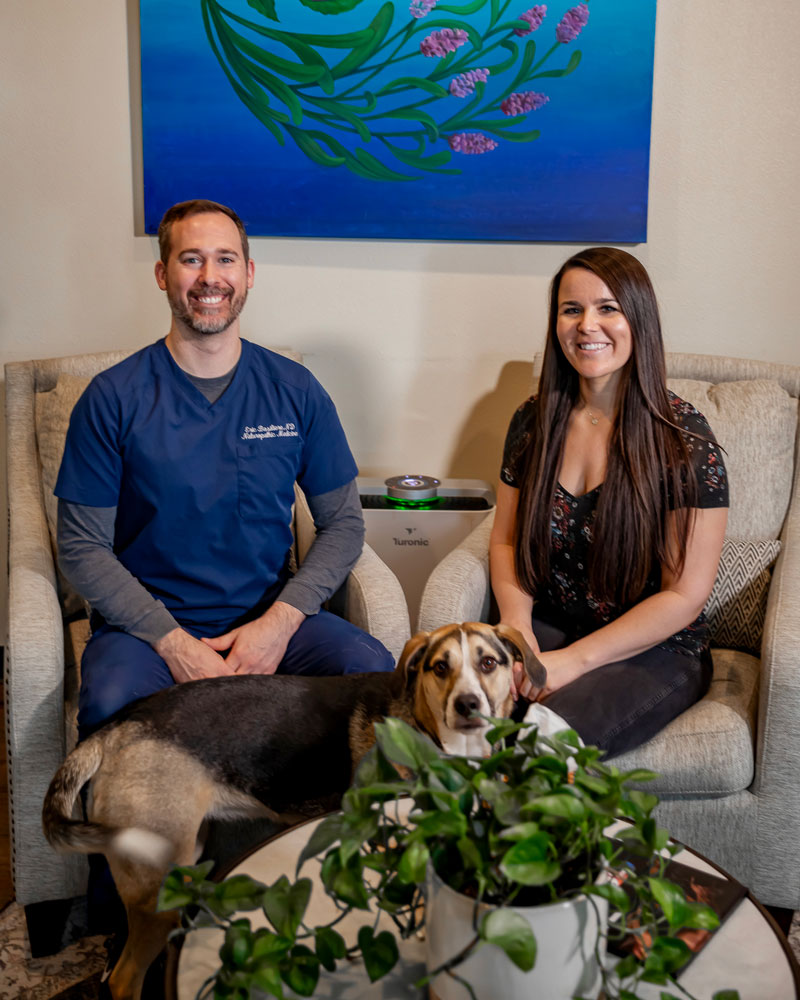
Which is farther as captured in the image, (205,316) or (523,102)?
(523,102)

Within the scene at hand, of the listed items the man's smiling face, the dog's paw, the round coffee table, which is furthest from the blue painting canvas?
the round coffee table

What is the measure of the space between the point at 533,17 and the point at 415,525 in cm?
151

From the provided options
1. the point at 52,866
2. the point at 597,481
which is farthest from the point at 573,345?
→ the point at 52,866

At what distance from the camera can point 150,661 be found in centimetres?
195

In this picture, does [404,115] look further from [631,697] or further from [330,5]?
[631,697]

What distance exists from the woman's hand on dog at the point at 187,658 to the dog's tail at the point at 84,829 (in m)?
0.33

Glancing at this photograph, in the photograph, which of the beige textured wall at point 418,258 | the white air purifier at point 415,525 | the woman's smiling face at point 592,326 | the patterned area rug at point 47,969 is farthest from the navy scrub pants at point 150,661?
the beige textured wall at point 418,258

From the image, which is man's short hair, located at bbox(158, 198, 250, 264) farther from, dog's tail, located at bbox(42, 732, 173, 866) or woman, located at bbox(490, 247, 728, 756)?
dog's tail, located at bbox(42, 732, 173, 866)

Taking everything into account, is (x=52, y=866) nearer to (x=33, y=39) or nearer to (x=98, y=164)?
(x=98, y=164)

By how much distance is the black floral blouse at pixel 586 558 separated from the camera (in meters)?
2.04

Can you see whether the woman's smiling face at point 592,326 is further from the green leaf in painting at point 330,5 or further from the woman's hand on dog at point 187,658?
the green leaf in painting at point 330,5

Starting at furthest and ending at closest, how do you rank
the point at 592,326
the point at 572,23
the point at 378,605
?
the point at 572,23 → the point at 378,605 → the point at 592,326

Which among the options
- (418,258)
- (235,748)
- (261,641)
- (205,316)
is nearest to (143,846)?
(235,748)

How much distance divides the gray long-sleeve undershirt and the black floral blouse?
51cm
